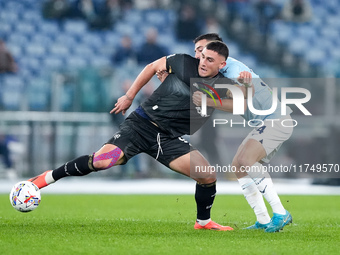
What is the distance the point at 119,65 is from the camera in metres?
17.7

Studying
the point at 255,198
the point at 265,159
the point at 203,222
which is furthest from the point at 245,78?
the point at 203,222

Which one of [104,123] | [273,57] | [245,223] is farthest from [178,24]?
[245,223]

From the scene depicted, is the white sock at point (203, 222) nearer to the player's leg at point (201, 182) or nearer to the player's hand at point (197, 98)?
the player's leg at point (201, 182)

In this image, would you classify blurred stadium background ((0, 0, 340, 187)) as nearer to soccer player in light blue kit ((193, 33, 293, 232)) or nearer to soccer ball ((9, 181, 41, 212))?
soccer player in light blue kit ((193, 33, 293, 232))

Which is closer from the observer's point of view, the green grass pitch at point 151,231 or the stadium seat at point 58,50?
the green grass pitch at point 151,231

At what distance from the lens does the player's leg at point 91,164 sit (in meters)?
6.40

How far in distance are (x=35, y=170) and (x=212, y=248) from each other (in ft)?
31.3

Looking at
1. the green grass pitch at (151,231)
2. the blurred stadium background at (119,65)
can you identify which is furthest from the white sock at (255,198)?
the blurred stadium background at (119,65)

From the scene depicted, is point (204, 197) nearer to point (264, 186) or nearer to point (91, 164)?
point (264, 186)

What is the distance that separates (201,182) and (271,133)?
2.89 ft

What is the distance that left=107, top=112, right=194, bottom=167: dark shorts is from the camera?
665 centimetres

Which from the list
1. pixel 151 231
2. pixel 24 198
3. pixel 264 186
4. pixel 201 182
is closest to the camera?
pixel 24 198

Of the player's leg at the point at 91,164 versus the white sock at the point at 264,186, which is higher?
the player's leg at the point at 91,164

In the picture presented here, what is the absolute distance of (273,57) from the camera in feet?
62.9
